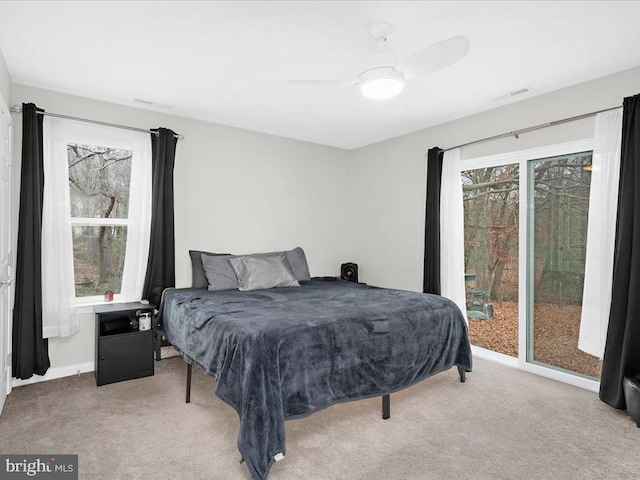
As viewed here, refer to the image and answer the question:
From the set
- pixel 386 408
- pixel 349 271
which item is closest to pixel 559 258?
pixel 386 408

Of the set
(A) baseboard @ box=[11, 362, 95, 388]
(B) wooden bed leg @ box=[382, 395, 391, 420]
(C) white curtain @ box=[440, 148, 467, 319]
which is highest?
(C) white curtain @ box=[440, 148, 467, 319]

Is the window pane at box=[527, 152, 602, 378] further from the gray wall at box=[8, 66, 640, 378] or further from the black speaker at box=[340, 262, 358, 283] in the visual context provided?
the black speaker at box=[340, 262, 358, 283]

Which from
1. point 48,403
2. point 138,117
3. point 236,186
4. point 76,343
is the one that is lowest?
point 48,403

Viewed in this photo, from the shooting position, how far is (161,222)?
12.3ft

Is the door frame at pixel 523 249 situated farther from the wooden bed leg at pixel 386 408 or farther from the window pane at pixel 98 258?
the window pane at pixel 98 258

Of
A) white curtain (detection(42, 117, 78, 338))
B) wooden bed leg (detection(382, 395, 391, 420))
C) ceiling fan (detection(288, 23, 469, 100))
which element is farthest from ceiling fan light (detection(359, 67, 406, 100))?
white curtain (detection(42, 117, 78, 338))

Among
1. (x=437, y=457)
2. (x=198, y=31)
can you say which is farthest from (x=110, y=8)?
(x=437, y=457)

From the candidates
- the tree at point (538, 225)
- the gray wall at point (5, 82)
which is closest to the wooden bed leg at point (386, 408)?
the tree at point (538, 225)

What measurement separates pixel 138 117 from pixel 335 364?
10.4ft

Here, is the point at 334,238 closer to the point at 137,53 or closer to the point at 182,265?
the point at 182,265

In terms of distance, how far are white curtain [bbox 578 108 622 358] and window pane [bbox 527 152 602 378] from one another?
0.22 meters

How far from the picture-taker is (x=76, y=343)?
3502 mm

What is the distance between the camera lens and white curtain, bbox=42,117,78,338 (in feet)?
10.8

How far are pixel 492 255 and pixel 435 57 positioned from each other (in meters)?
2.47
